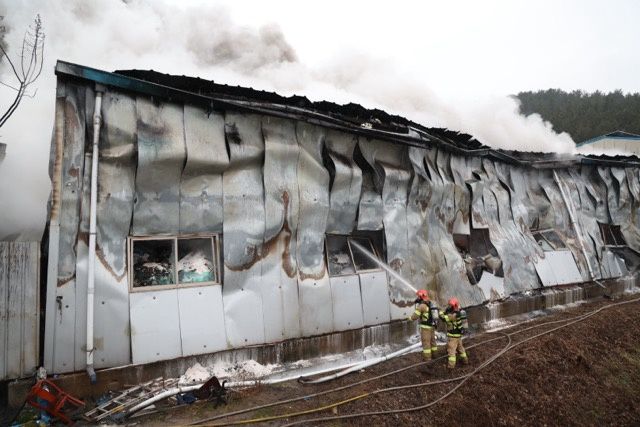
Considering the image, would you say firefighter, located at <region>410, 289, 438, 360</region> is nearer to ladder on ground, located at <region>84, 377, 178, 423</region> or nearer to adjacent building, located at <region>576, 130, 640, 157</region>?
ladder on ground, located at <region>84, 377, 178, 423</region>

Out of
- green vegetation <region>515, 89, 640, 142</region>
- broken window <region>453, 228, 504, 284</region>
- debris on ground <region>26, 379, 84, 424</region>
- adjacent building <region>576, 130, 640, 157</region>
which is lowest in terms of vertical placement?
debris on ground <region>26, 379, 84, 424</region>

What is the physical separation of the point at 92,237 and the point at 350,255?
4.99 m

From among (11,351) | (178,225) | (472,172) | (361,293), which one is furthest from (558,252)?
(11,351)

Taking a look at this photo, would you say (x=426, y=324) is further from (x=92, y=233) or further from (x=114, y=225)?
(x=92, y=233)

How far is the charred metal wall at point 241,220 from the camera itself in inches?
205

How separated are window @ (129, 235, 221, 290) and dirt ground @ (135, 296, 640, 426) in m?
1.93

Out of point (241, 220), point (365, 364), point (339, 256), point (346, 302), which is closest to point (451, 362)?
point (365, 364)

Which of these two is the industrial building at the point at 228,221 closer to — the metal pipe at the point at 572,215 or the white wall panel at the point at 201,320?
the white wall panel at the point at 201,320

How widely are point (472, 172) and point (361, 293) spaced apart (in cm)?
628

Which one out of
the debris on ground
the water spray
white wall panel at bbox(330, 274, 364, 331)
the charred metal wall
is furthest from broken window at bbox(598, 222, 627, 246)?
the debris on ground

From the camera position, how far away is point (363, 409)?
5.23 m

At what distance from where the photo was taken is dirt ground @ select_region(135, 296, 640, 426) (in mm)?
5109

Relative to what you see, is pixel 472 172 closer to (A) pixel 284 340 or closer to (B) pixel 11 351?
(A) pixel 284 340

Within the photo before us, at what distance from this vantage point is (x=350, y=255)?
794 cm
